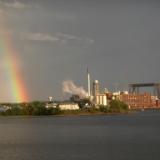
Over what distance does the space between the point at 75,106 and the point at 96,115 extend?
1082 centimetres

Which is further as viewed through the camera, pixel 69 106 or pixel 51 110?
pixel 69 106

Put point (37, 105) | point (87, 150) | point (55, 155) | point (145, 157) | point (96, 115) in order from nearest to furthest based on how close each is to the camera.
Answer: point (145, 157) < point (55, 155) < point (87, 150) < point (37, 105) < point (96, 115)

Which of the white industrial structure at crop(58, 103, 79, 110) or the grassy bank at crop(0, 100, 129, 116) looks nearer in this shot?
the grassy bank at crop(0, 100, 129, 116)

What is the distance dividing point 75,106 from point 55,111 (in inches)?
803

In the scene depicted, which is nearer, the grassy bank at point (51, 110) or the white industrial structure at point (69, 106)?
the grassy bank at point (51, 110)

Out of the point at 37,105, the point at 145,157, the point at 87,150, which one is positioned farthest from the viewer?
the point at 37,105

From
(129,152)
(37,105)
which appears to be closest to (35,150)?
(129,152)

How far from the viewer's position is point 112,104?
627ft

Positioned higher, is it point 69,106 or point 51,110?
point 69,106

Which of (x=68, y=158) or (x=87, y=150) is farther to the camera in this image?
(x=87, y=150)

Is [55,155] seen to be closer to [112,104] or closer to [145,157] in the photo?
[145,157]

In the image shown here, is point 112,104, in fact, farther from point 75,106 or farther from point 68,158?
point 68,158

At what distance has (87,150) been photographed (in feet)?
158

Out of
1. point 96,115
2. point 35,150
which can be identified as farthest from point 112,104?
point 35,150
